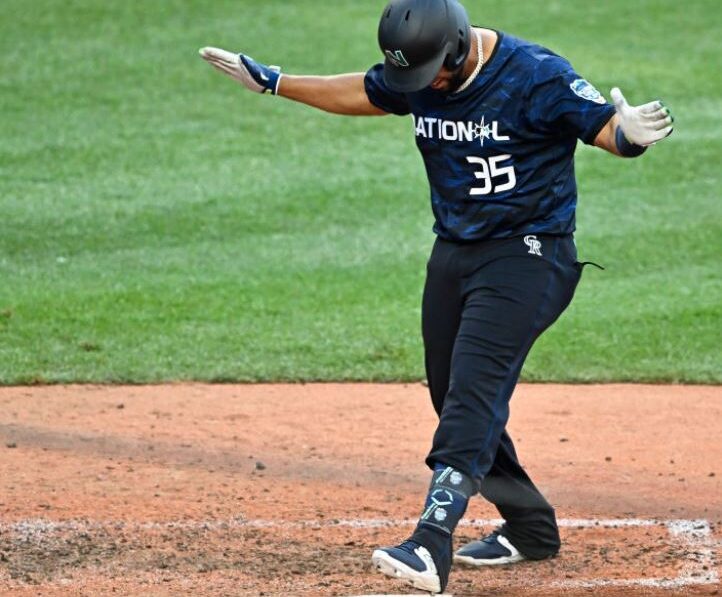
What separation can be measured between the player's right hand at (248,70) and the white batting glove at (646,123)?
5.16 feet

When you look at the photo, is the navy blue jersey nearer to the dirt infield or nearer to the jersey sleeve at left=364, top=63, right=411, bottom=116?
the jersey sleeve at left=364, top=63, right=411, bottom=116

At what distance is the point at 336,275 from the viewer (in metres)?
9.70

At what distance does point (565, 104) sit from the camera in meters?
4.46

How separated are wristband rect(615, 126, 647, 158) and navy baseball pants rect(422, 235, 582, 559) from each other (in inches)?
16.4

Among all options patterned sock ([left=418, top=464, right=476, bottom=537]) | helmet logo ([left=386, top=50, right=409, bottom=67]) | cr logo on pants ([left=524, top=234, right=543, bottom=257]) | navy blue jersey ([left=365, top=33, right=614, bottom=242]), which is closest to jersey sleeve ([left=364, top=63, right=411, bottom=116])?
navy blue jersey ([left=365, top=33, right=614, bottom=242])

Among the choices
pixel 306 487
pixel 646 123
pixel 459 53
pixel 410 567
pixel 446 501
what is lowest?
pixel 306 487

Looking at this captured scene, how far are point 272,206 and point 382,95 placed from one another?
6165 mm

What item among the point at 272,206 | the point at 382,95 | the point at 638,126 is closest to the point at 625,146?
the point at 638,126

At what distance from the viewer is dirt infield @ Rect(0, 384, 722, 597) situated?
4.90 meters

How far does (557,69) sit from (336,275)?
5.26 metres

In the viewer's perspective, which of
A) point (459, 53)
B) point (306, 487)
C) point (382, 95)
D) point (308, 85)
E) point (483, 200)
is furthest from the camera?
point (306, 487)

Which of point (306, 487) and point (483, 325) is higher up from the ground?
point (483, 325)

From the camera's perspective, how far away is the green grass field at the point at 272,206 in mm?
8297

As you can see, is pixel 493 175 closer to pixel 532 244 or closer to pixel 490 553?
pixel 532 244
